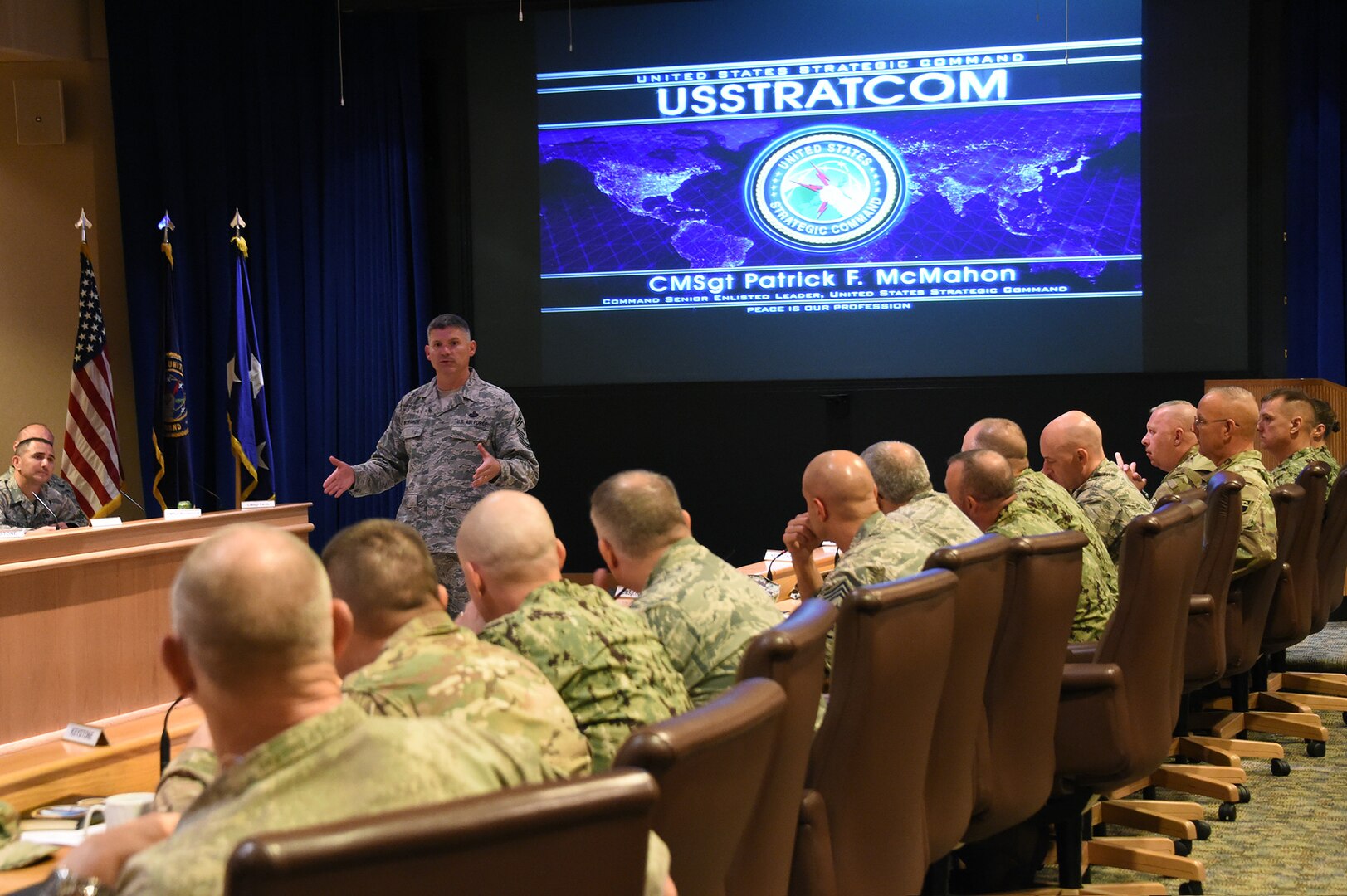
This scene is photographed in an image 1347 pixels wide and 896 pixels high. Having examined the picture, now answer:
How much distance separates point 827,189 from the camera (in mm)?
8164

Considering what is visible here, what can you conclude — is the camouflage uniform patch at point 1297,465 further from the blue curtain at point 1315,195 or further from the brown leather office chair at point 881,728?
the brown leather office chair at point 881,728

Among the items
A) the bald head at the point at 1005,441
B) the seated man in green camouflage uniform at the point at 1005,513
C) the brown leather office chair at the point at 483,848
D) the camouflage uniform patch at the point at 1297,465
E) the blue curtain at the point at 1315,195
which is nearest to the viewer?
the brown leather office chair at the point at 483,848

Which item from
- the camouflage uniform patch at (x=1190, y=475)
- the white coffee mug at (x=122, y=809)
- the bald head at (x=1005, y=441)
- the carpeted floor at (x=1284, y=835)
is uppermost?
the bald head at (x=1005, y=441)

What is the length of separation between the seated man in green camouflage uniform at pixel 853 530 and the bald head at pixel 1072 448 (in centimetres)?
168

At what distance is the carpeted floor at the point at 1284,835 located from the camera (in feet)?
12.7

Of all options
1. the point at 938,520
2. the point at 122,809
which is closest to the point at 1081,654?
the point at 938,520

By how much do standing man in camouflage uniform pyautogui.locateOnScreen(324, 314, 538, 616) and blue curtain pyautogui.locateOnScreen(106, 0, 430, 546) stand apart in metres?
3.03

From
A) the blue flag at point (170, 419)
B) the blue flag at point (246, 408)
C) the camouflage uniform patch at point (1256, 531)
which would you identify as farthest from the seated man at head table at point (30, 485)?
the camouflage uniform patch at point (1256, 531)

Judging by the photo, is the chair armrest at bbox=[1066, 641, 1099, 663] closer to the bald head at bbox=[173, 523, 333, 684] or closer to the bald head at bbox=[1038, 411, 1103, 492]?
the bald head at bbox=[1038, 411, 1103, 492]

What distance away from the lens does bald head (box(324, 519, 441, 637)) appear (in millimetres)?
2084

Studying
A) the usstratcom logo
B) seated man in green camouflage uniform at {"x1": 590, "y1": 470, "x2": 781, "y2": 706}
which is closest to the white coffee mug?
seated man in green camouflage uniform at {"x1": 590, "y1": 470, "x2": 781, "y2": 706}

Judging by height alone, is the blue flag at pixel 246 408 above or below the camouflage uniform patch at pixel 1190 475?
above

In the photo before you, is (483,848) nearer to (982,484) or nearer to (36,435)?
(982,484)

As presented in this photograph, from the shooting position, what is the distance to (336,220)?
8914mm
